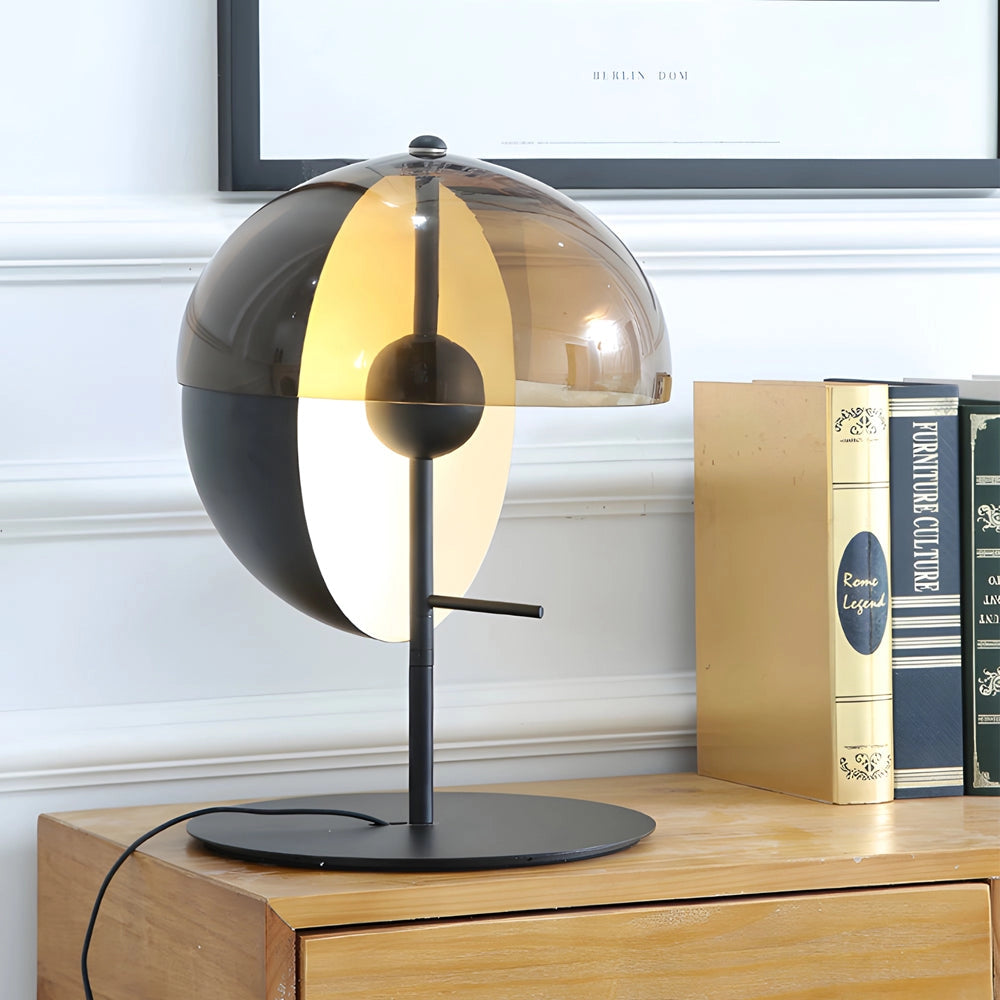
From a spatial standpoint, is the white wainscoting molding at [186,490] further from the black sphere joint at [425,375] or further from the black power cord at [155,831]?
the black sphere joint at [425,375]

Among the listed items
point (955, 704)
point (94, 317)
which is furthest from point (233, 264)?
point (955, 704)

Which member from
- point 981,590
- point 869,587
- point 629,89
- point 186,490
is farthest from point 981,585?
point 186,490

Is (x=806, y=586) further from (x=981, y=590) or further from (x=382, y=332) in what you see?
(x=382, y=332)

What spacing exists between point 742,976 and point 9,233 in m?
0.84

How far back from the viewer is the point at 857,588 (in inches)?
45.4

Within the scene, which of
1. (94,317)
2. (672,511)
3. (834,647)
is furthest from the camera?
(672,511)

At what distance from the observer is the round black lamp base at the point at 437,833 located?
921 millimetres

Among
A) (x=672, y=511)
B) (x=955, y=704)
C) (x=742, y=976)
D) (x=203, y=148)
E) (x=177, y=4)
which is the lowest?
(x=742, y=976)

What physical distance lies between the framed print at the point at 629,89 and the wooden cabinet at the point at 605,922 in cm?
63

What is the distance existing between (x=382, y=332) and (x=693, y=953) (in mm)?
443

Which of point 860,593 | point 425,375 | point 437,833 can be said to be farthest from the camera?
point 860,593

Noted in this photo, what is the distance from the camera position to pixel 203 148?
1292 mm

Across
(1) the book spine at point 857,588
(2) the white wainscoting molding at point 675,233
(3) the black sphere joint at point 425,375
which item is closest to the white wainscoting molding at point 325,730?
(1) the book spine at point 857,588

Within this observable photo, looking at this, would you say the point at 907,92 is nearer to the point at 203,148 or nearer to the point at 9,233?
the point at 203,148
